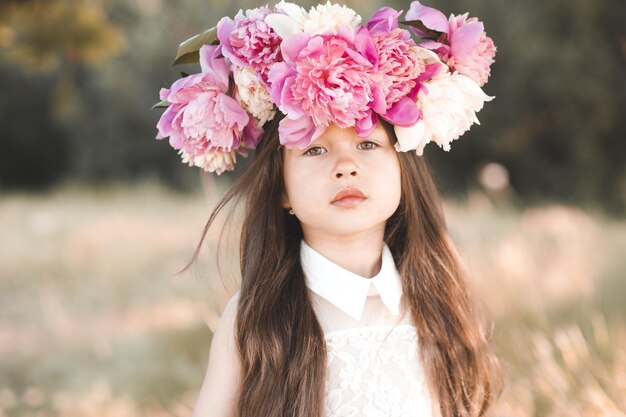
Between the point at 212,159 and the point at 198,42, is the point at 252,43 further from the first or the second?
the point at 212,159

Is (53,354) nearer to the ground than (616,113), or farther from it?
nearer to the ground

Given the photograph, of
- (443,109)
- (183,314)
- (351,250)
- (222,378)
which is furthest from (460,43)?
(183,314)

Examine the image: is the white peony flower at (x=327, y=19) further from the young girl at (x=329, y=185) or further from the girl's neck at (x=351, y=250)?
the girl's neck at (x=351, y=250)

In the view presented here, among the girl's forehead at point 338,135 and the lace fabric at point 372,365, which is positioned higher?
the girl's forehead at point 338,135

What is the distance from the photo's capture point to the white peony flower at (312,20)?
199 cm

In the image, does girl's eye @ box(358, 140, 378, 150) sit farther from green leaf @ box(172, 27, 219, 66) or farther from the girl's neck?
green leaf @ box(172, 27, 219, 66)

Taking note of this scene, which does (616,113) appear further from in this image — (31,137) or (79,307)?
(31,137)

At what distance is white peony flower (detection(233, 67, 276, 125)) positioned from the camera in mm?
2062

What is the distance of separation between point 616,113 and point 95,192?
23.8 feet

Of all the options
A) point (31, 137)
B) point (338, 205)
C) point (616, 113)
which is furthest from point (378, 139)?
point (31, 137)

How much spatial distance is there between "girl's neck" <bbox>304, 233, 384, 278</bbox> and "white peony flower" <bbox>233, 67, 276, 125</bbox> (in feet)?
1.25

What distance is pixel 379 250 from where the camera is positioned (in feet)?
7.65

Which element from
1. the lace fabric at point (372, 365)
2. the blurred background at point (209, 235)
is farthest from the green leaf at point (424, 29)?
the blurred background at point (209, 235)

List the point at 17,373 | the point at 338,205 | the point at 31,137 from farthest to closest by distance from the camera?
the point at 31,137, the point at 17,373, the point at 338,205
